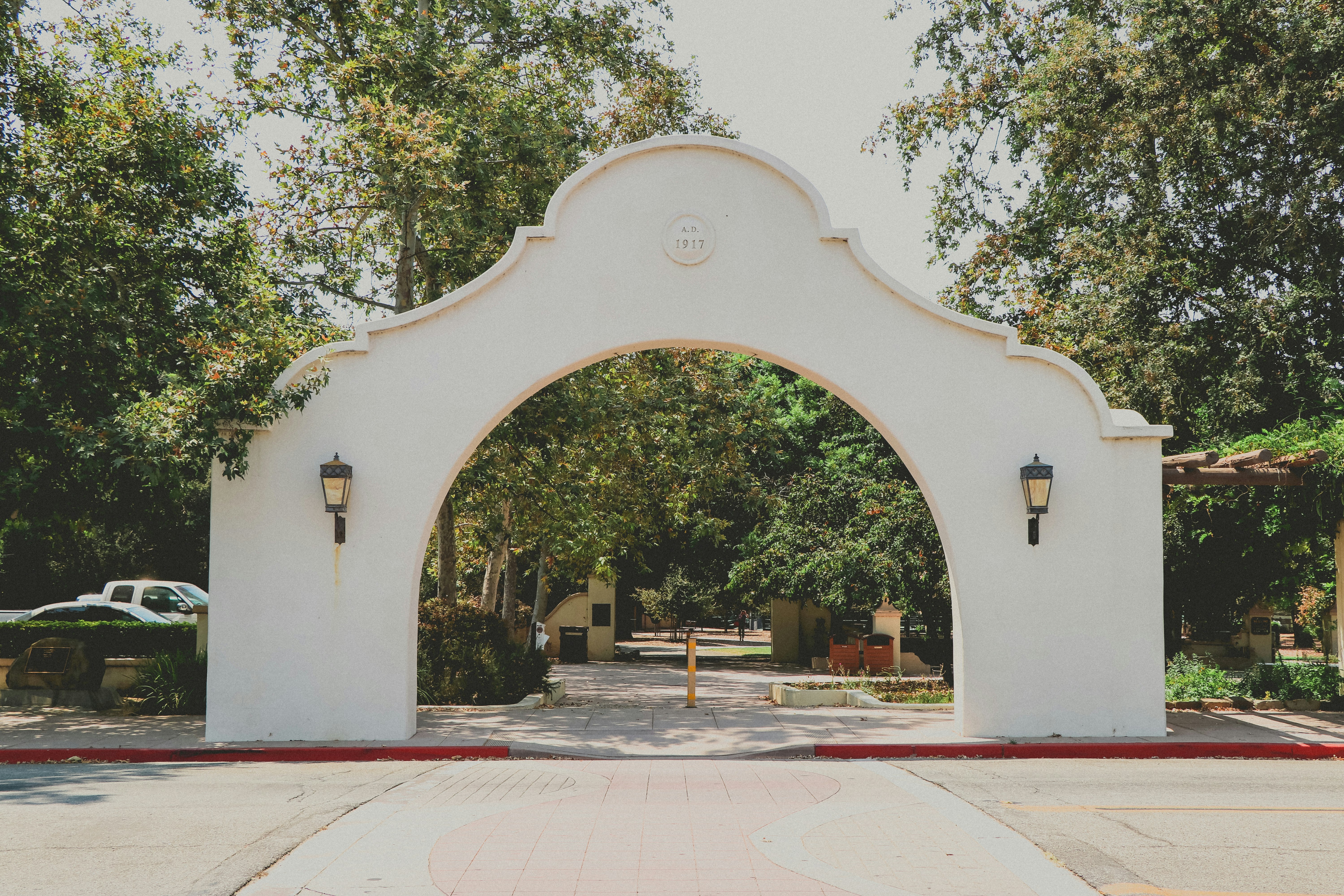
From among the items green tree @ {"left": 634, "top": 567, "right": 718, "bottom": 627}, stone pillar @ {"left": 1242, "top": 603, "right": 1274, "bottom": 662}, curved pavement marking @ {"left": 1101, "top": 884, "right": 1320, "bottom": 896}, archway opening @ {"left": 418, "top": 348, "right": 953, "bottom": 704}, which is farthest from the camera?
green tree @ {"left": 634, "top": 567, "right": 718, "bottom": 627}

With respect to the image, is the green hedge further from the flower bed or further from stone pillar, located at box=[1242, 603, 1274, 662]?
stone pillar, located at box=[1242, 603, 1274, 662]

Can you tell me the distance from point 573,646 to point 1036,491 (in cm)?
1739

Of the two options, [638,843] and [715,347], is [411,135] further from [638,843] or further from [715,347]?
[638,843]

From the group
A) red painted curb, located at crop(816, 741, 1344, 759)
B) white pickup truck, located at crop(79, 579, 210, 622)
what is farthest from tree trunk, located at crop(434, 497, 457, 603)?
white pickup truck, located at crop(79, 579, 210, 622)

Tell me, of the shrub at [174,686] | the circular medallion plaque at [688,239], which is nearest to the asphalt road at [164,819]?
the shrub at [174,686]

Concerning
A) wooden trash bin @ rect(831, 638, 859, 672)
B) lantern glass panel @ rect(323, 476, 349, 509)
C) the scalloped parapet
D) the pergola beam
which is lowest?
wooden trash bin @ rect(831, 638, 859, 672)

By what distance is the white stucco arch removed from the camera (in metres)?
10.9

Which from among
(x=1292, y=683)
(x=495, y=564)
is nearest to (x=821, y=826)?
(x=1292, y=683)

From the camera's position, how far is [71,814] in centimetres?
738

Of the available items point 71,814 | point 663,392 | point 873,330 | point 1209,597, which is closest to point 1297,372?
point 1209,597

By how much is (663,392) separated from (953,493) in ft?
25.0

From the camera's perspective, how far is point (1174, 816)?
24.0ft

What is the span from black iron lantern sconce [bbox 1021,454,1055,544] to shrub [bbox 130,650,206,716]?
33.6 feet

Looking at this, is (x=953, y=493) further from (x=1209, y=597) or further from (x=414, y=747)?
(x=1209, y=597)
